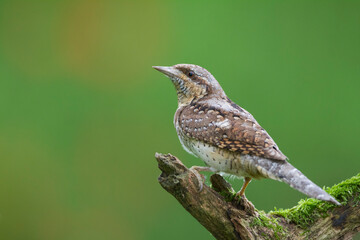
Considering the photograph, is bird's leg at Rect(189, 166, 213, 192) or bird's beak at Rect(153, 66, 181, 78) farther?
bird's beak at Rect(153, 66, 181, 78)

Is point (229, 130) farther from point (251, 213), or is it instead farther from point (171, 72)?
point (171, 72)

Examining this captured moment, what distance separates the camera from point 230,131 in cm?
305

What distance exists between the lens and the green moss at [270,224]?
3.06 meters

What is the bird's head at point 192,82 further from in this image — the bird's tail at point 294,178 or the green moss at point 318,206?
the green moss at point 318,206

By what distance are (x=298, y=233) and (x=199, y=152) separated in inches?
34.1

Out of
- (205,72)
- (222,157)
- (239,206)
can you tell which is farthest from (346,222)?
(205,72)

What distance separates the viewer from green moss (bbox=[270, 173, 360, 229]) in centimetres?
292

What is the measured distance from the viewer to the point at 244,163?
2.97 metres

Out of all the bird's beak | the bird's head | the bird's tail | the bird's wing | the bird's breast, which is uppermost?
the bird's beak

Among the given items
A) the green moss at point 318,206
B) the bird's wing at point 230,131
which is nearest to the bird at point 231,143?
the bird's wing at point 230,131

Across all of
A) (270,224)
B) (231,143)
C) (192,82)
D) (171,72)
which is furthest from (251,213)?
(171,72)

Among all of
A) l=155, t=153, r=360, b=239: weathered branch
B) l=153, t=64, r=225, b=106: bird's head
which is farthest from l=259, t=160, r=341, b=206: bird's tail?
l=153, t=64, r=225, b=106: bird's head

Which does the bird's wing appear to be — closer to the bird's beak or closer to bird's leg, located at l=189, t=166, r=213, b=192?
bird's leg, located at l=189, t=166, r=213, b=192

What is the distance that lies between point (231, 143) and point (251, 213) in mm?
534
